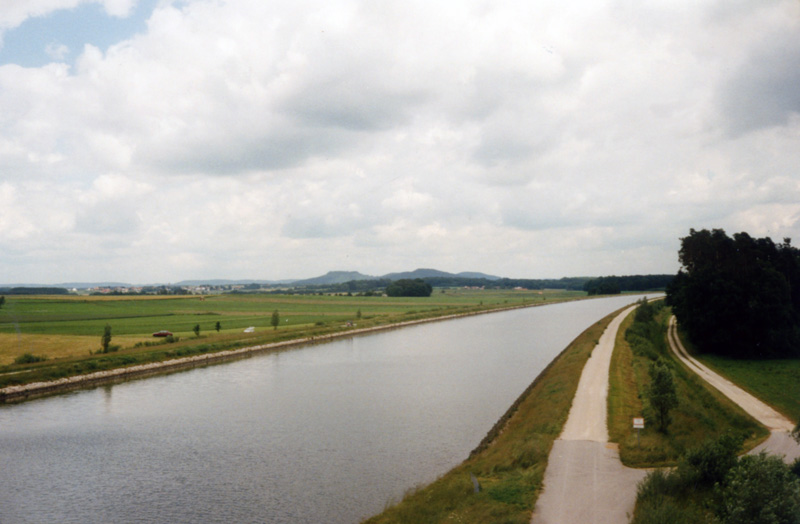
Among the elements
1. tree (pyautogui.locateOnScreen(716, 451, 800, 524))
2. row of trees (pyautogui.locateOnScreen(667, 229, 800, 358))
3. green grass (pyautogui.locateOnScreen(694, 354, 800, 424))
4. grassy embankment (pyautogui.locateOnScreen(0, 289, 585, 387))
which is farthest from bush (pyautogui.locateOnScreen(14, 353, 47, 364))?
row of trees (pyautogui.locateOnScreen(667, 229, 800, 358))

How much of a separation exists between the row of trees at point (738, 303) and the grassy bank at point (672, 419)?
44.7 ft

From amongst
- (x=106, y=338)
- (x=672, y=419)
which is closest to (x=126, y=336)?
(x=106, y=338)

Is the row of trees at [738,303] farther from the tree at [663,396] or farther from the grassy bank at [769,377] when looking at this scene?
the tree at [663,396]

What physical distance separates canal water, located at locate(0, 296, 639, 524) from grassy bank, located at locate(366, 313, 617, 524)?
125cm

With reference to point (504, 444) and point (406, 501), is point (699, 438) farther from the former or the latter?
point (406, 501)

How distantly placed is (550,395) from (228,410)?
60.7ft

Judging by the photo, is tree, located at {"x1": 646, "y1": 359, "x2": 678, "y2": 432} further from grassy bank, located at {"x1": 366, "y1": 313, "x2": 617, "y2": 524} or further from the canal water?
the canal water

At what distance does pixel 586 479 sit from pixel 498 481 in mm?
2699

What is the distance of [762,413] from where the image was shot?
2730cm

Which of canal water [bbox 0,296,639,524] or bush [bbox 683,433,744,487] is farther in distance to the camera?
canal water [bbox 0,296,639,524]

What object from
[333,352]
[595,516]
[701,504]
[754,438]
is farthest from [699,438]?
[333,352]

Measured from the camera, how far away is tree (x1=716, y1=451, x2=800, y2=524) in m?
10.6

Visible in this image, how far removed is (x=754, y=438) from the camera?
22078 millimetres

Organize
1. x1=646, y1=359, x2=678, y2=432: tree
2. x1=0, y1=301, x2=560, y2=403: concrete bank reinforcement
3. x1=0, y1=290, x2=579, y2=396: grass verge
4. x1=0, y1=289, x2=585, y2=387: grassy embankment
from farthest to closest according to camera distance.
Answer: x1=0, y1=289, x2=585, y2=387: grassy embankment → x1=0, y1=290, x2=579, y2=396: grass verge → x1=0, y1=301, x2=560, y2=403: concrete bank reinforcement → x1=646, y1=359, x2=678, y2=432: tree
